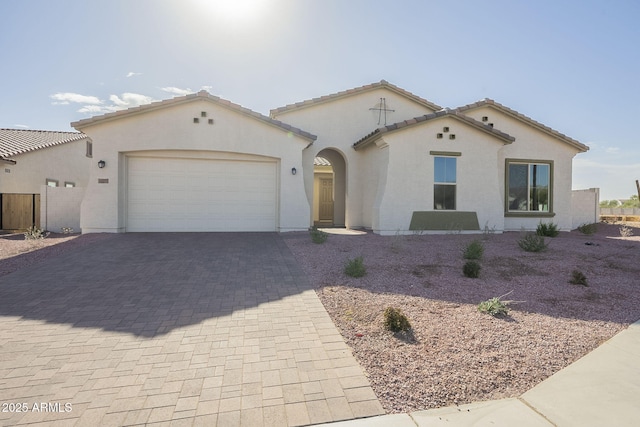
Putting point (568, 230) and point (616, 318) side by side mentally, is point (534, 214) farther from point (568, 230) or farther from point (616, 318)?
point (616, 318)

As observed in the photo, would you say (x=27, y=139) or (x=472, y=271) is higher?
(x=27, y=139)

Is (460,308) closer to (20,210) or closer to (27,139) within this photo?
(20,210)

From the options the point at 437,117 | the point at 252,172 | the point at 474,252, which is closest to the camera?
the point at 474,252

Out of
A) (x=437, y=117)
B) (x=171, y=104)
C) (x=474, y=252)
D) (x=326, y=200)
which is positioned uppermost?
(x=171, y=104)

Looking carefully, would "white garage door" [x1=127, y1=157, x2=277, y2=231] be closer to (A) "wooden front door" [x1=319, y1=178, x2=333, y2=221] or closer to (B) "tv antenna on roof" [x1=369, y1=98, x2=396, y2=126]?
(B) "tv antenna on roof" [x1=369, y1=98, x2=396, y2=126]

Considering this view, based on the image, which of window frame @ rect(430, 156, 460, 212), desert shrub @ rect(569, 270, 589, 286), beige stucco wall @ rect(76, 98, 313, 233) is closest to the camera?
desert shrub @ rect(569, 270, 589, 286)

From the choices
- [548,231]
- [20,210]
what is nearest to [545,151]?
[548,231]

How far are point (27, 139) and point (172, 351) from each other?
79.0 ft

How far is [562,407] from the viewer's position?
9.68ft

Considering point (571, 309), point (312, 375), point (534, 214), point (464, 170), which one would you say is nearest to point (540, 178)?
point (534, 214)

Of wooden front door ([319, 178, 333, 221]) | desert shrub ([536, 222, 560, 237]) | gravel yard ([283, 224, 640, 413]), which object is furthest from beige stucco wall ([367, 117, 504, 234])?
wooden front door ([319, 178, 333, 221])

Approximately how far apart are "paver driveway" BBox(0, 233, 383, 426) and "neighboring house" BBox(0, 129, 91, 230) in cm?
937

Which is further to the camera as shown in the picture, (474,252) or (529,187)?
(529,187)

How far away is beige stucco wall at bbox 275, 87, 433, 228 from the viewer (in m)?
14.9
